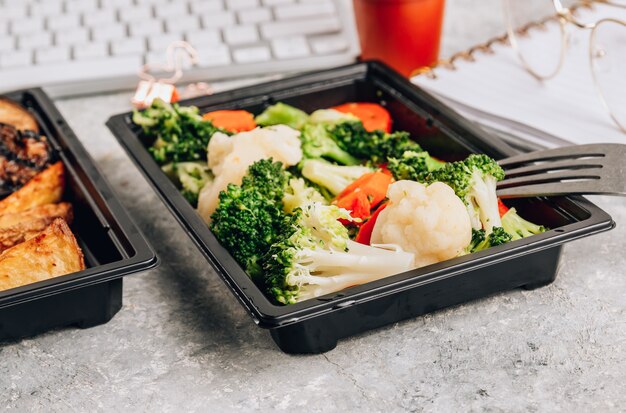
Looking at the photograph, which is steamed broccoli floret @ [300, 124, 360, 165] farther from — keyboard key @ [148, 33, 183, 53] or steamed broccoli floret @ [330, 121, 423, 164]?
keyboard key @ [148, 33, 183, 53]

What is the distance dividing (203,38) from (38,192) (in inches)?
35.6

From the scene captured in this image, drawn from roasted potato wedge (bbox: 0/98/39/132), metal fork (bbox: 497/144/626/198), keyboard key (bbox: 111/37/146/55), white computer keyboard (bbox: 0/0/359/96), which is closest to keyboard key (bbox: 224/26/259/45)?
white computer keyboard (bbox: 0/0/359/96)

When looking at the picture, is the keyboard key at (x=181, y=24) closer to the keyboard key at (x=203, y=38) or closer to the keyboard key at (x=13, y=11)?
the keyboard key at (x=203, y=38)

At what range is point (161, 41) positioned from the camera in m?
2.42

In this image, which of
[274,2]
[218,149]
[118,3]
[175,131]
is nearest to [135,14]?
[118,3]

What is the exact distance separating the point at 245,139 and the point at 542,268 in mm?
619

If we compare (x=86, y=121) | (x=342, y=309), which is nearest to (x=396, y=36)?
(x=86, y=121)

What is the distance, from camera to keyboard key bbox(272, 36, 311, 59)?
2.39m

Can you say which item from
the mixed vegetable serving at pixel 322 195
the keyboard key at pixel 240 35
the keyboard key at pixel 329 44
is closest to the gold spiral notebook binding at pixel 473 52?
the keyboard key at pixel 329 44

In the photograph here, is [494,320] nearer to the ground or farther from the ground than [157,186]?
nearer to the ground

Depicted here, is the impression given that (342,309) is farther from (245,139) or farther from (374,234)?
(245,139)

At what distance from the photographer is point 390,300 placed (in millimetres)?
1368

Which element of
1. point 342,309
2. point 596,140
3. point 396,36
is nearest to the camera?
point 342,309

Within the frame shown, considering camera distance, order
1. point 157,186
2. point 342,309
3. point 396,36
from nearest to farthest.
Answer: point 342,309 < point 157,186 < point 396,36
